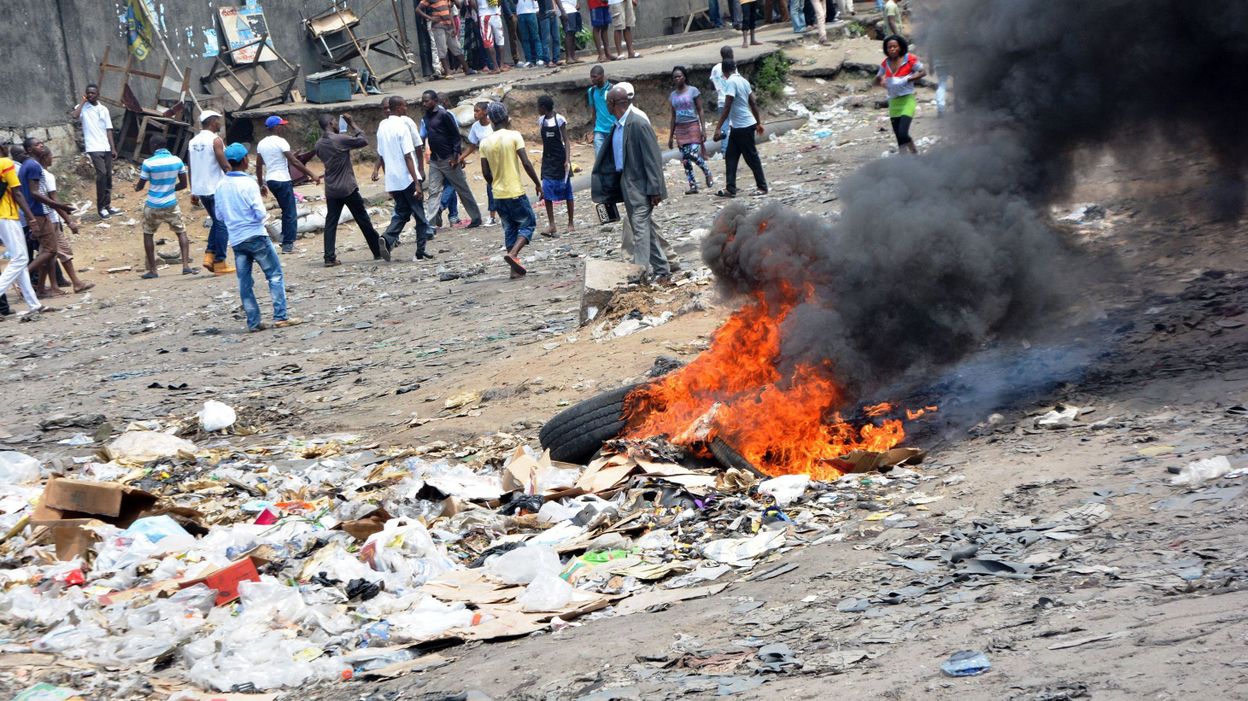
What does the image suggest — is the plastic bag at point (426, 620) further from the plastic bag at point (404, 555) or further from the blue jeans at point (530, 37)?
the blue jeans at point (530, 37)

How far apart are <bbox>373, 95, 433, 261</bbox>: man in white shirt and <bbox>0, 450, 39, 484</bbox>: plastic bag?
792 centimetres

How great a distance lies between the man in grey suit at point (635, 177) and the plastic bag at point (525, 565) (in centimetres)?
566

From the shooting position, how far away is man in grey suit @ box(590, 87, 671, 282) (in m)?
10.5

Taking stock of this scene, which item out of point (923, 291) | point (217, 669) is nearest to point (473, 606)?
point (217, 669)

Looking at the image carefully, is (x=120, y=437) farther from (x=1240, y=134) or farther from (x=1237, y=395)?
(x=1240, y=134)

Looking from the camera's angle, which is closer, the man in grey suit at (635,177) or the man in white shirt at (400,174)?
the man in grey suit at (635,177)

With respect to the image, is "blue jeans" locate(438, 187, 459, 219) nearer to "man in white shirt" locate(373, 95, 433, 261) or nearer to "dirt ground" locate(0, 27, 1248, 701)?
"man in white shirt" locate(373, 95, 433, 261)

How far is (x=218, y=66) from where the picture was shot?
21172 mm

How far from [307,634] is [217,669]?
0.43m

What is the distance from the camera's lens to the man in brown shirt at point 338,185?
15.1 m

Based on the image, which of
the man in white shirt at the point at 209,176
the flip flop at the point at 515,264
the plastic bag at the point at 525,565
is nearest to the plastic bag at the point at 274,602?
the plastic bag at the point at 525,565

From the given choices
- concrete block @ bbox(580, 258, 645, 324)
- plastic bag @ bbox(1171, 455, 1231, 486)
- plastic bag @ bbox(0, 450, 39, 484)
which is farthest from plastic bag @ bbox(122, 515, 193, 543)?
plastic bag @ bbox(1171, 455, 1231, 486)

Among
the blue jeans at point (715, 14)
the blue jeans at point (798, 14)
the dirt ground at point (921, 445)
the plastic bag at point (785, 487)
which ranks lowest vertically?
the plastic bag at point (785, 487)

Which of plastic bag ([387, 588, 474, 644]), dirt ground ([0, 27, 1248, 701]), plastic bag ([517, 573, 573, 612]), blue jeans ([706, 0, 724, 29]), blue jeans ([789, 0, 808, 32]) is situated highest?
blue jeans ([706, 0, 724, 29])
